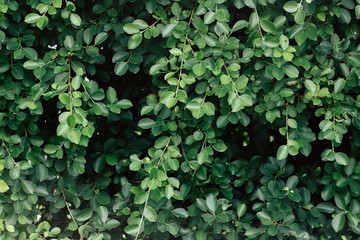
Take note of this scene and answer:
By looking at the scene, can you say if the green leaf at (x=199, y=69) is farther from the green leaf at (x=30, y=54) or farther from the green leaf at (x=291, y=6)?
the green leaf at (x=30, y=54)

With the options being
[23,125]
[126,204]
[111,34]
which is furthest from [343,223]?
[23,125]

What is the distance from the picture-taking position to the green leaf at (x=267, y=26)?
1.59 metres

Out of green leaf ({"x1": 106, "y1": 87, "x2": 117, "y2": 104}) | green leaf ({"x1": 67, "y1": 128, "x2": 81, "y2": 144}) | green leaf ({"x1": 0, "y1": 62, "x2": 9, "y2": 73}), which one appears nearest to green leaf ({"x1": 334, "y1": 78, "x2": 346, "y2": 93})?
green leaf ({"x1": 106, "y1": 87, "x2": 117, "y2": 104})

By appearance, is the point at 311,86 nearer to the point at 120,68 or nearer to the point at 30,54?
the point at 120,68

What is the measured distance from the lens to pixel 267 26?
1597mm

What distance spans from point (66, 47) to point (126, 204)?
814 millimetres

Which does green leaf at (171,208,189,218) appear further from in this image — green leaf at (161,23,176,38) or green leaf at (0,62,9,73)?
green leaf at (0,62,9,73)

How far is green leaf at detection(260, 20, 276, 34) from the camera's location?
5.22 ft

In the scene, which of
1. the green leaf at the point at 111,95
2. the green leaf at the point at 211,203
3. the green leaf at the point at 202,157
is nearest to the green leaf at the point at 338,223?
the green leaf at the point at 211,203

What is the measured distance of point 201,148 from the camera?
1.86 metres

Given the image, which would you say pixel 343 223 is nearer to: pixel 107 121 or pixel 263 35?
pixel 263 35

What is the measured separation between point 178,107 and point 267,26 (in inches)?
20.2

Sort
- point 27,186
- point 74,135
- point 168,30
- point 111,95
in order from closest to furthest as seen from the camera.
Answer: point 74,135 < point 168,30 < point 111,95 < point 27,186

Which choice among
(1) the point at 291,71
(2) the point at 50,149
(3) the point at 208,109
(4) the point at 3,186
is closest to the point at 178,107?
(3) the point at 208,109
